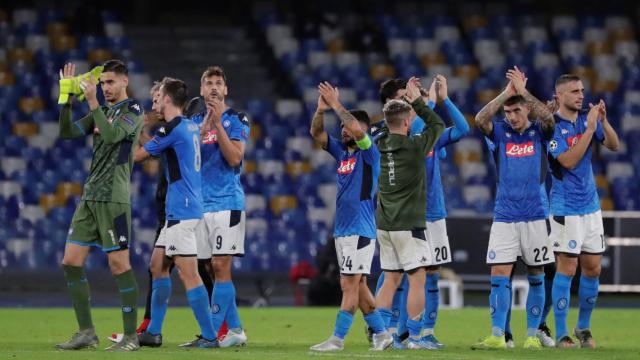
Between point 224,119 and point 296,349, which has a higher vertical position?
point 224,119

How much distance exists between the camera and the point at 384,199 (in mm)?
11148

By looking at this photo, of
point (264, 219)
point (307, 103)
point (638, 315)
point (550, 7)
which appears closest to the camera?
point (638, 315)

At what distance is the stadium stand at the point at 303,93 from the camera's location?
859 inches

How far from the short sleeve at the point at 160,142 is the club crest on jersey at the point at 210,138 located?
2.45ft

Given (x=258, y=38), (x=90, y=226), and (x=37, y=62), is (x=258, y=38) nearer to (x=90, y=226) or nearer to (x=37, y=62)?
(x=37, y=62)

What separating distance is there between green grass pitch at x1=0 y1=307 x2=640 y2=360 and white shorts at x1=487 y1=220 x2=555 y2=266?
0.87 m

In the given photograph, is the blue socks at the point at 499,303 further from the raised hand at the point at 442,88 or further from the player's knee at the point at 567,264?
the raised hand at the point at 442,88

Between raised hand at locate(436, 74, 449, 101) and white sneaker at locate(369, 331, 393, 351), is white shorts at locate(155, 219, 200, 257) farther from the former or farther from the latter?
raised hand at locate(436, 74, 449, 101)

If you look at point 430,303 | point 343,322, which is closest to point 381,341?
point 343,322

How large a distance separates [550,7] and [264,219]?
11.1 metres

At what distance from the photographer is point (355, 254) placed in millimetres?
10953

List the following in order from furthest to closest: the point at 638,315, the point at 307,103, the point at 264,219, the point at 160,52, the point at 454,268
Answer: the point at 160,52 → the point at 307,103 → the point at 264,219 → the point at 454,268 → the point at 638,315

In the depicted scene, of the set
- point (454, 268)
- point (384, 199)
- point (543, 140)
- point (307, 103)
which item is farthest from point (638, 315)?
point (307, 103)

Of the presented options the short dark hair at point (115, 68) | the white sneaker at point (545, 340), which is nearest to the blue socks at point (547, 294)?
the white sneaker at point (545, 340)
